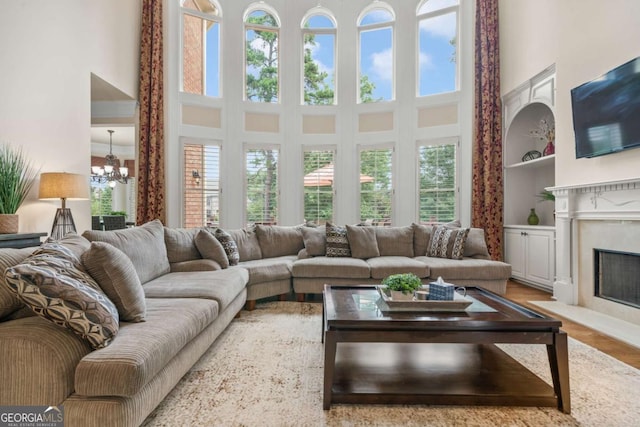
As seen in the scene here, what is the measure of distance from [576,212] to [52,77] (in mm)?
5893

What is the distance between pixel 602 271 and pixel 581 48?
2.35 metres

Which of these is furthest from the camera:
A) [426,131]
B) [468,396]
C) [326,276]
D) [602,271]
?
[426,131]

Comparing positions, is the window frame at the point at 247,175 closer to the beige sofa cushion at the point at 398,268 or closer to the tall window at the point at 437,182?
the tall window at the point at 437,182

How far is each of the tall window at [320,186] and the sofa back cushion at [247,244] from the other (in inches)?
81.1

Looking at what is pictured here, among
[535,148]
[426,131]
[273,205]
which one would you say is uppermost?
[426,131]

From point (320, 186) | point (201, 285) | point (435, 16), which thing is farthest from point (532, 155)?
point (201, 285)

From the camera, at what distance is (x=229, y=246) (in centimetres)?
407

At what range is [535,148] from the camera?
5.57 m

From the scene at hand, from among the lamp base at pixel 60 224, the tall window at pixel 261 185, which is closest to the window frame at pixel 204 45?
the tall window at pixel 261 185

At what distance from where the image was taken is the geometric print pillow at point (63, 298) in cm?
144

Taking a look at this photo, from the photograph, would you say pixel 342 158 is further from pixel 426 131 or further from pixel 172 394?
pixel 172 394

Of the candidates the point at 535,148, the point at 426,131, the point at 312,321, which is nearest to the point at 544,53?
the point at 535,148

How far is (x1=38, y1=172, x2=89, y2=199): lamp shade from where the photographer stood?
11.5ft

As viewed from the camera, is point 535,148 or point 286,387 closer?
point 286,387
